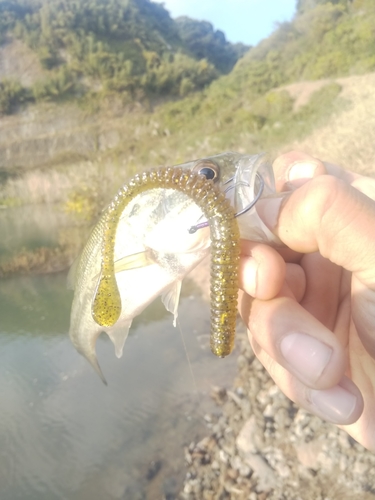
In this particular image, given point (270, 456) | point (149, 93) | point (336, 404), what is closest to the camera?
point (336, 404)

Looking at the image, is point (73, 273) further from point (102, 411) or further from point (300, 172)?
point (102, 411)

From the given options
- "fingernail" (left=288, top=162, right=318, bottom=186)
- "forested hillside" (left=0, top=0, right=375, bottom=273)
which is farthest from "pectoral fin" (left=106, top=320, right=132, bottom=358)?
"forested hillside" (left=0, top=0, right=375, bottom=273)

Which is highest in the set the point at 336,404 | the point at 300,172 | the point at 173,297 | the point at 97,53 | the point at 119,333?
the point at 97,53

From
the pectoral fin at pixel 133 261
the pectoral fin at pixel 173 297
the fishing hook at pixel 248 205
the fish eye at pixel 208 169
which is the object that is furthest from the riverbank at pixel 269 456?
the fish eye at pixel 208 169

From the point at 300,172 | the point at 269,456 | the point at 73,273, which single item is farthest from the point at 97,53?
the point at 300,172

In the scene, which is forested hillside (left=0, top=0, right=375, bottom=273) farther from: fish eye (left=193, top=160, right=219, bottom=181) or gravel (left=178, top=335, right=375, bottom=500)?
fish eye (left=193, top=160, right=219, bottom=181)

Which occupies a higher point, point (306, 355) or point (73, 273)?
point (306, 355)

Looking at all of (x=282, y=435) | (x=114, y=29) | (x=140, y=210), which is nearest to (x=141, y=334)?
(x=282, y=435)
